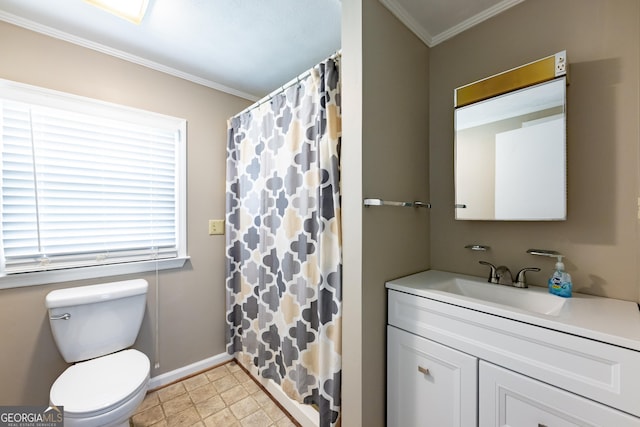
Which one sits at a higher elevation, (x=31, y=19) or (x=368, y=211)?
(x=31, y=19)

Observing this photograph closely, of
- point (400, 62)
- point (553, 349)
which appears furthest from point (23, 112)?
point (553, 349)

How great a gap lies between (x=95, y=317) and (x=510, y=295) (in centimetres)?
225

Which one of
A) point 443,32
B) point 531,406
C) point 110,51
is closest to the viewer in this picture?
point 531,406

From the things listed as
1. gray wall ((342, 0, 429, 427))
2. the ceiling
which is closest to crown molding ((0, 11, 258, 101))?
the ceiling

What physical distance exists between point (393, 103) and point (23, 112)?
6.89 ft

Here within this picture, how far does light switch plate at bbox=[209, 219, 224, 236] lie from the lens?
6.81 feet

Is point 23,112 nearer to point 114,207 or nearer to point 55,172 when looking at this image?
point 55,172

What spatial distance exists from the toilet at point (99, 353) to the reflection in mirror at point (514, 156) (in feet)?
6.41

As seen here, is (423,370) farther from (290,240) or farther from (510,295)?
(290,240)

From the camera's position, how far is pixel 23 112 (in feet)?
4.59

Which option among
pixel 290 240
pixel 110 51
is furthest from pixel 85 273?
pixel 110 51

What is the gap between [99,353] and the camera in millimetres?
1438
